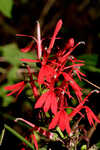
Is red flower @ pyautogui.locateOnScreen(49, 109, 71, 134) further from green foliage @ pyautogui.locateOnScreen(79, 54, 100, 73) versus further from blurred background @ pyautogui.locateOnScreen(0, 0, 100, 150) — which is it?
blurred background @ pyautogui.locateOnScreen(0, 0, 100, 150)

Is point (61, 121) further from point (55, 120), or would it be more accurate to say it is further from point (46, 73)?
point (46, 73)

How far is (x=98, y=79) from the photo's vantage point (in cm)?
99

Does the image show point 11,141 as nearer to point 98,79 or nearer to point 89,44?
point 98,79

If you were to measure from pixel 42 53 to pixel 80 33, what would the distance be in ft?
4.06

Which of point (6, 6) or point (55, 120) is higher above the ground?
point (6, 6)

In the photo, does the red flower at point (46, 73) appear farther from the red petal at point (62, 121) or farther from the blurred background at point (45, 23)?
the blurred background at point (45, 23)

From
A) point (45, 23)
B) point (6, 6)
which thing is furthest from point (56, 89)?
point (45, 23)

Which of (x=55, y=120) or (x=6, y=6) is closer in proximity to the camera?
(x=55, y=120)

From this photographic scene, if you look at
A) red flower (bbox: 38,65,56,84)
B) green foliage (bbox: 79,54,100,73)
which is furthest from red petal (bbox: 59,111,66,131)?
green foliage (bbox: 79,54,100,73)

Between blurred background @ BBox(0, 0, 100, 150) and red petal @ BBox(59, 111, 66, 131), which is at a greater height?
blurred background @ BBox(0, 0, 100, 150)

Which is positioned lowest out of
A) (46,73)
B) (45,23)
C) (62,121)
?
(62,121)

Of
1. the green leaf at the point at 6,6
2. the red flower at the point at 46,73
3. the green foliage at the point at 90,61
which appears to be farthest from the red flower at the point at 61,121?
the green leaf at the point at 6,6

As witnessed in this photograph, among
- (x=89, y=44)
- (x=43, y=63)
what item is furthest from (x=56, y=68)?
(x=89, y=44)

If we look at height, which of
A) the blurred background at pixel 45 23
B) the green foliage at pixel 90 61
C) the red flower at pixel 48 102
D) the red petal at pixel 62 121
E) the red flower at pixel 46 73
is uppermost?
the blurred background at pixel 45 23
